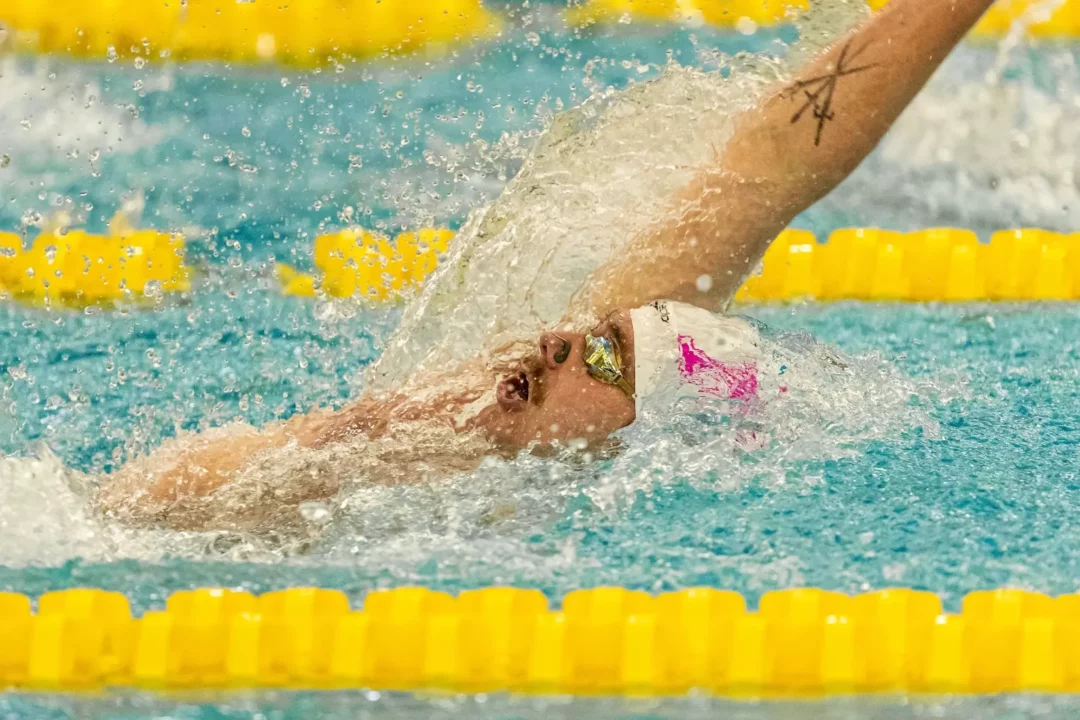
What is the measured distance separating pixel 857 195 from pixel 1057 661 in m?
2.76

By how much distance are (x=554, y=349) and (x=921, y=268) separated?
1761 mm

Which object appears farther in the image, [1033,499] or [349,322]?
[349,322]

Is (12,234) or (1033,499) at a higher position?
(12,234)

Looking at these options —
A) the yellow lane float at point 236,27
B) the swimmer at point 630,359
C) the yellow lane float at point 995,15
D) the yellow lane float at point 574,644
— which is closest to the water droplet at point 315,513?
the swimmer at point 630,359

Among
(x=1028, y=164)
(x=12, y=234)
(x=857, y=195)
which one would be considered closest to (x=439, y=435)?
(x=12, y=234)

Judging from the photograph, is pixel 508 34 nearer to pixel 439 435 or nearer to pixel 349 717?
pixel 439 435

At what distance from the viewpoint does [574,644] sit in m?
1.77

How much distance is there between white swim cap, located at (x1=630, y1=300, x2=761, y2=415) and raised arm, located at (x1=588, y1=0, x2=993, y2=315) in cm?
20

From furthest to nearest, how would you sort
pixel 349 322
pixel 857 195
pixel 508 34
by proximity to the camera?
pixel 508 34
pixel 857 195
pixel 349 322

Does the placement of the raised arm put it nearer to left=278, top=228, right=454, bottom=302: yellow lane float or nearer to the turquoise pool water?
the turquoise pool water

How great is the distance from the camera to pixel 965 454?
236 centimetres

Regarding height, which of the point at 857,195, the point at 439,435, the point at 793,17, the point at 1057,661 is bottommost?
the point at 1057,661

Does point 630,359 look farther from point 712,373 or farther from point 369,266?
point 369,266

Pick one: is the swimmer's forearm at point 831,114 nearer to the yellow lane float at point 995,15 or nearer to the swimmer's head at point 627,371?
the swimmer's head at point 627,371
